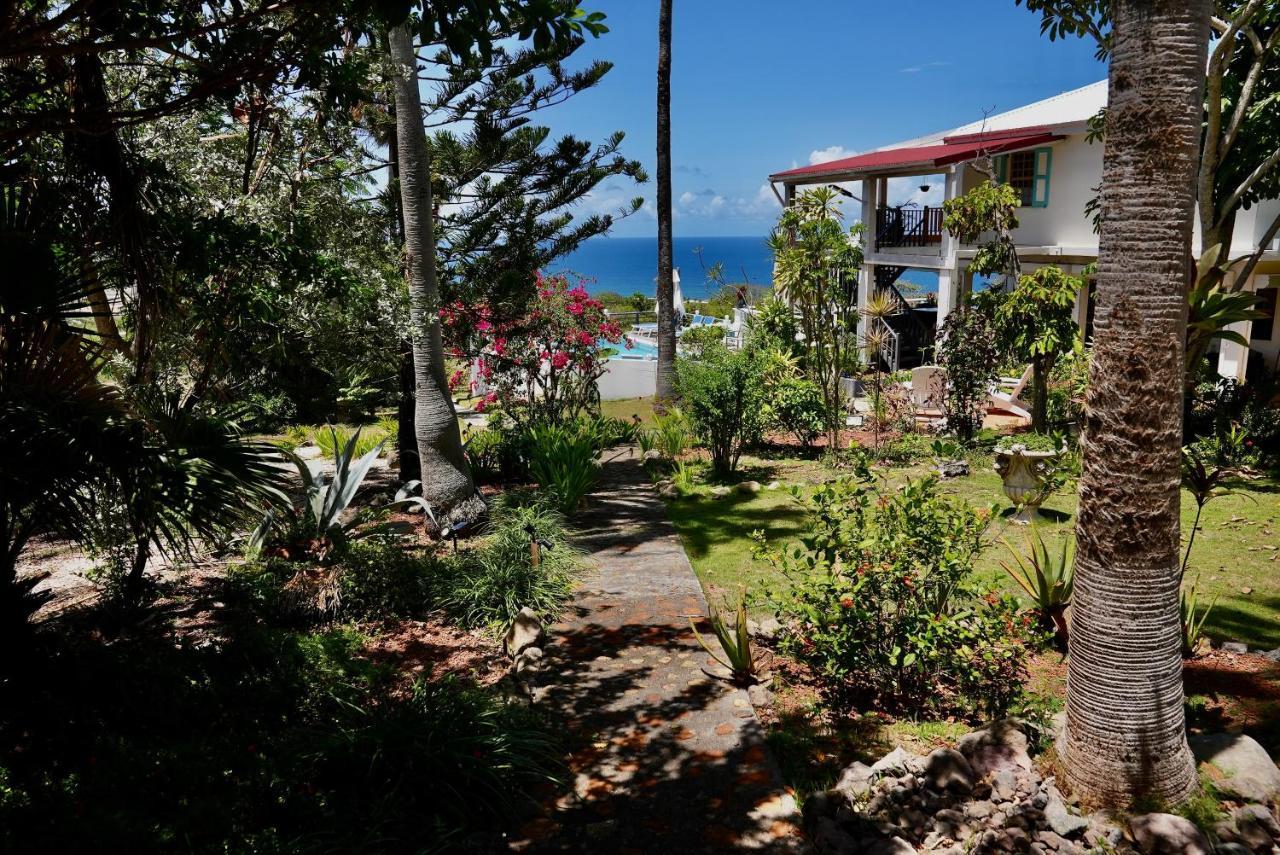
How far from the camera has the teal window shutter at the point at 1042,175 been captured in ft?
52.7

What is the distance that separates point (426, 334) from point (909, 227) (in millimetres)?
15438

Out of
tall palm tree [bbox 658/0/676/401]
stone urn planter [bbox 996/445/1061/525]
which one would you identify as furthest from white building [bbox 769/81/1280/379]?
stone urn planter [bbox 996/445/1061/525]

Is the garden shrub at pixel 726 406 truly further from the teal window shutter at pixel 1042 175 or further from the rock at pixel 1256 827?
the teal window shutter at pixel 1042 175

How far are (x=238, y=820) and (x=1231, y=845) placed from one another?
142 inches

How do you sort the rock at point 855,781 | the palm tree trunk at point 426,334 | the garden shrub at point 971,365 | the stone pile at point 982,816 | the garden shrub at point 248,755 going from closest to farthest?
the garden shrub at point 248,755
the stone pile at point 982,816
the rock at point 855,781
the palm tree trunk at point 426,334
the garden shrub at point 971,365

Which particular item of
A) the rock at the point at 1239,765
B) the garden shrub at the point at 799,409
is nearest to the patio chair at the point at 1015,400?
the garden shrub at the point at 799,409

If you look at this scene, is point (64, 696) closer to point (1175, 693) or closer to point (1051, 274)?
point (1175, 693)

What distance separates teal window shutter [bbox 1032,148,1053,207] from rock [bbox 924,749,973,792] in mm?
15434

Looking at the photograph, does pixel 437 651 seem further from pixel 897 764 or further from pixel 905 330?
pixel 905 330

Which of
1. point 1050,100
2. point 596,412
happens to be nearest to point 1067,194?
point 1050,100

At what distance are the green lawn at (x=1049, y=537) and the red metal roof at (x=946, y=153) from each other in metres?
7.95

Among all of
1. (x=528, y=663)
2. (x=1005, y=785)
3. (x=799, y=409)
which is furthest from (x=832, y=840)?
(x=799, y=409)

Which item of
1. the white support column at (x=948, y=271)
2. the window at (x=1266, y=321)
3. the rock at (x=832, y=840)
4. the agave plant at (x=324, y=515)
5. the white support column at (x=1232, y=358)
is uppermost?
the white support column at (x=948, y=271)

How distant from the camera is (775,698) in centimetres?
448
